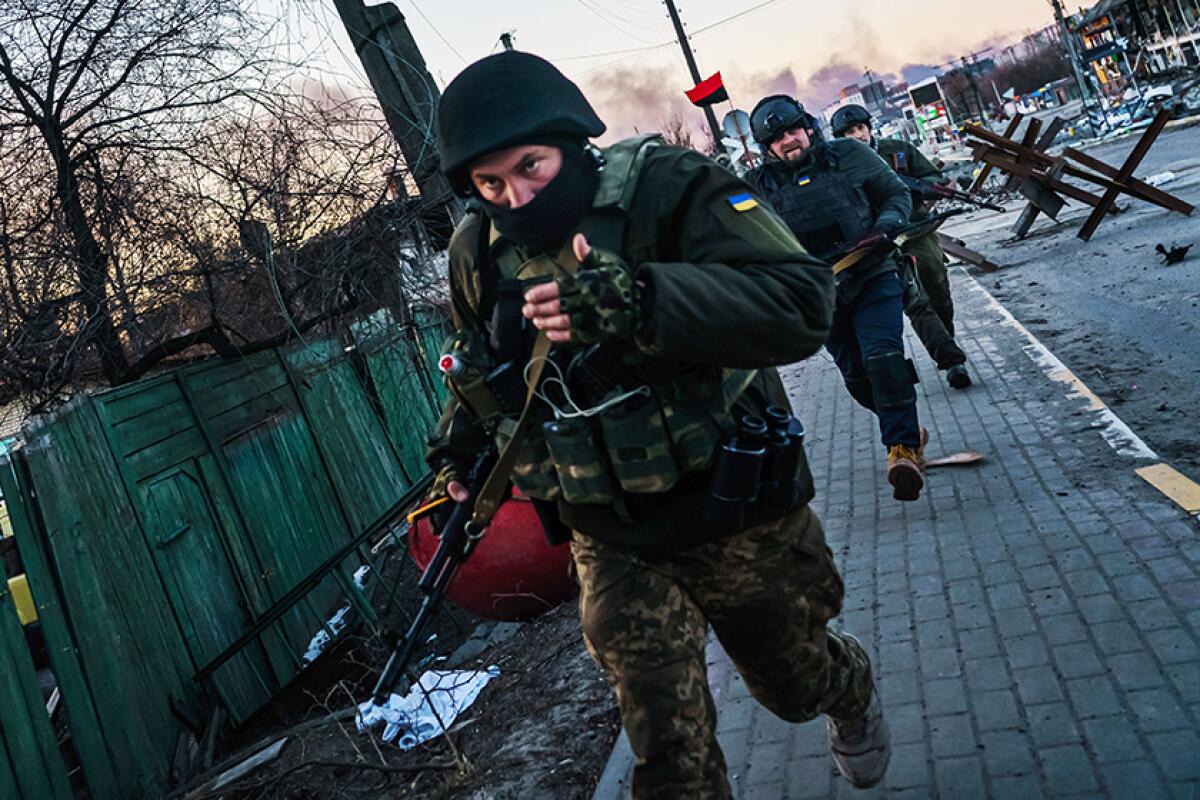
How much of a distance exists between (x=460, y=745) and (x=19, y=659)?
187cm

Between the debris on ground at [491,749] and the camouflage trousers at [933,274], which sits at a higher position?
the camouflage trousers at [933,274]

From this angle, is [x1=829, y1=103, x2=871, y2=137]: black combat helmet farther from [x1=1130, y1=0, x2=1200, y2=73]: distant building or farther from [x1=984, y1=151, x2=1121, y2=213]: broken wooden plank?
[x1=1130, y1=0, x2=1200, y2=73]: distant building

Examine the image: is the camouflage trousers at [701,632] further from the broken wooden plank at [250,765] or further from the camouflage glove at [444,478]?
the broken wooden plank at [250,765]

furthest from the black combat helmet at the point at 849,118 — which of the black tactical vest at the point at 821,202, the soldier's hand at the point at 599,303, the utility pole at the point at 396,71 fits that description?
the soldier's hand at the point at 599,303

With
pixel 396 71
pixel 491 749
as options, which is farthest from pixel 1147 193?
pixel 491 749

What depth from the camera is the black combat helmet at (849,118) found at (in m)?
7.96

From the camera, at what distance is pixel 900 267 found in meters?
6.24

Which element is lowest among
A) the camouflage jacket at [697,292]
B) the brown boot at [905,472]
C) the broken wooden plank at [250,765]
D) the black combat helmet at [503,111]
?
the broken wooden plank at [250,765]

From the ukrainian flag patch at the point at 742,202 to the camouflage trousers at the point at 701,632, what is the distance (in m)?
0.74

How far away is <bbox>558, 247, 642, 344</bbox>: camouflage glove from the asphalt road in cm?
381

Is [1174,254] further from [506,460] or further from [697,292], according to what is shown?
Answer: [697,292]

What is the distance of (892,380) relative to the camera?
5273mm

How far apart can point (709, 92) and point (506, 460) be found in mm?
16052

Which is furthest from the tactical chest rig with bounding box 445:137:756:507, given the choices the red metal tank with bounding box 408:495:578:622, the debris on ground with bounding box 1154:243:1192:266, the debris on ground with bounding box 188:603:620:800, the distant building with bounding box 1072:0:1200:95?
the distant building with bounding box 1072:0:1200:95
